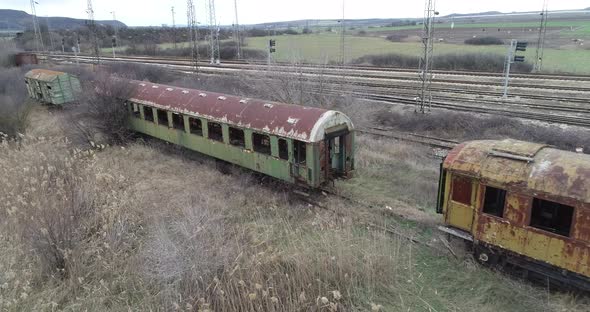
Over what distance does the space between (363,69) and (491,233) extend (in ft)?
108

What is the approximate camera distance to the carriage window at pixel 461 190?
903 centimetres

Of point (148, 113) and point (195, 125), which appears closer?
point (195, 125)

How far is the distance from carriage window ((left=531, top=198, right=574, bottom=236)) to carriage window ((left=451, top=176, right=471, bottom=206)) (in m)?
1.35

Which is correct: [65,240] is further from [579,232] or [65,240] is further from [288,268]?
[579,232]

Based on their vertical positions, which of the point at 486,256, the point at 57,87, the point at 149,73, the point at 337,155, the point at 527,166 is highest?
the point at 149,73

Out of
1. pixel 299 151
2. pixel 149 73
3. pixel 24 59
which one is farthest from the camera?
pixel 24 59

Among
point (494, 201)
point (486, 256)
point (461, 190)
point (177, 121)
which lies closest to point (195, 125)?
point (177, 121)

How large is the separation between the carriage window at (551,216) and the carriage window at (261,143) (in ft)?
26.1

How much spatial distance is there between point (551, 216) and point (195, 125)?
41.8 ft

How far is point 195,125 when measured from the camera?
53.7 feet

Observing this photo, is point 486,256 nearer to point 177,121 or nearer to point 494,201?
point 494,201

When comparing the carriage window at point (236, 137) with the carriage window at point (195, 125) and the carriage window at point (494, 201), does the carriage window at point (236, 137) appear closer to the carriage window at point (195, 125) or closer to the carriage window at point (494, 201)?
the carriage window at point (195, 125)

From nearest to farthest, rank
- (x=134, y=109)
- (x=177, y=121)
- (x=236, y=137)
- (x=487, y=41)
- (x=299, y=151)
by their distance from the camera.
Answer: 1. (x=299, y=151)
2. (x=236, y=137)
3. (x=177, y=121)
4. (x=134, y=109)
5. (x=487, y=41)

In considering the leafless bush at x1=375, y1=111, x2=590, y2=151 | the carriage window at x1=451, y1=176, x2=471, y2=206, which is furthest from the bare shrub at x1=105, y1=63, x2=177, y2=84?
the carriage window at x1=451, y1=176, x2=471, y2=206
